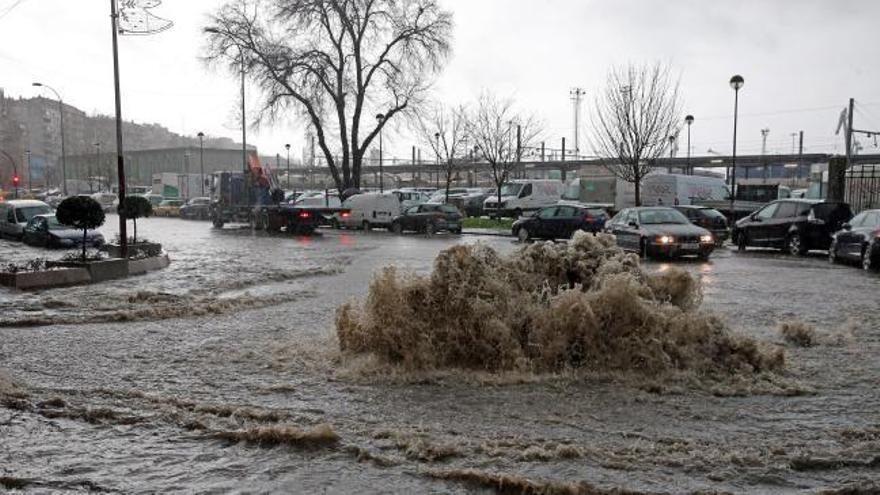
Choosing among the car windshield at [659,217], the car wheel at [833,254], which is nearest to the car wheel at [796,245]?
the car wheel at [833,254]

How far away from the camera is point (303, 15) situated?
147ft

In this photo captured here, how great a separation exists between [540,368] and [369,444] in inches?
99.1

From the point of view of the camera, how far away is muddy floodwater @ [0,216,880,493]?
4727mm

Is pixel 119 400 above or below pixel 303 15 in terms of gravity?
below

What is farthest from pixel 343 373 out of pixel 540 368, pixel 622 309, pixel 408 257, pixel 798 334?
pixel 408 257

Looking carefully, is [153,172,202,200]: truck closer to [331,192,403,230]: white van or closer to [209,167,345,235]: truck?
[209,167,345,235]: truck

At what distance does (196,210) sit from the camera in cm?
5000

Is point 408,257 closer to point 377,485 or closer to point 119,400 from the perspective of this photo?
point 119,400

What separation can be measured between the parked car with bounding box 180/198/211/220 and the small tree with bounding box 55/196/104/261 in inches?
1269

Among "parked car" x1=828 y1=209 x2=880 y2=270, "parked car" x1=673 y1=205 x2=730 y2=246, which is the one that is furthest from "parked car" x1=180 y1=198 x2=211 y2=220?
"parked car" x1=828 y1=209 x2=880 y2=270

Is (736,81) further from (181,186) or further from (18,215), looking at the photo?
Result: (181,186)

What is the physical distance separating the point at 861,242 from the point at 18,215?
27.7m

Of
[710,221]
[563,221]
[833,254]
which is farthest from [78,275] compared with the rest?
[710,221]

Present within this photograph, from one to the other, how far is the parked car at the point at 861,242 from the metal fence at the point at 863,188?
413 inches
